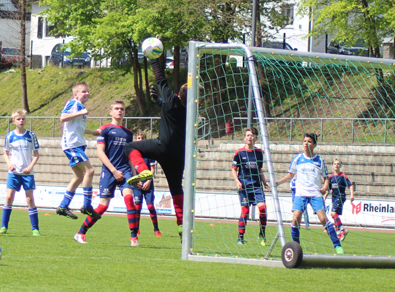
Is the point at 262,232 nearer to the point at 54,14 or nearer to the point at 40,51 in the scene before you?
the point at 54,14

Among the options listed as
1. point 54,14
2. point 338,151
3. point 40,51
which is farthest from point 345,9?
point 40,51

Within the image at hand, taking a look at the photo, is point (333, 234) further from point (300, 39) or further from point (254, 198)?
point (300, 39)

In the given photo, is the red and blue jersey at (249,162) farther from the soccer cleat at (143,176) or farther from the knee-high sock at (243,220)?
the soccer cleat at (143,176)

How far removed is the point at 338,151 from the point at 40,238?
12436 mm

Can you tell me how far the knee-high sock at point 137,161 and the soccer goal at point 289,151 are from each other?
57cm

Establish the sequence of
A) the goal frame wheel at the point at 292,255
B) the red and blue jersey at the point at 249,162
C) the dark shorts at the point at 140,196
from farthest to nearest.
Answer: the dark shorts at the point at 140,196
the red and blue jersey at the point at 249,162
the goal frame wheel at the point at 292,255

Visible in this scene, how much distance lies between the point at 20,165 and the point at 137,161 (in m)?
3.11

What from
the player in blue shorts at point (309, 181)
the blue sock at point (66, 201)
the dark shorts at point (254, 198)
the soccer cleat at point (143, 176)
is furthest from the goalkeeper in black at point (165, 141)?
the dark shorts at point (254, 198)

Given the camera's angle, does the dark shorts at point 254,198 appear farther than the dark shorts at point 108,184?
Yes

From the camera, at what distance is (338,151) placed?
18.4 metres

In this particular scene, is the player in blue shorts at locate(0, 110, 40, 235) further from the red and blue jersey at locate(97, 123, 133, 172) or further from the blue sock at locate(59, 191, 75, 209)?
the red and blue jersey at locate(97, 123, 133, 172)

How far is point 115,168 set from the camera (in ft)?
24.6

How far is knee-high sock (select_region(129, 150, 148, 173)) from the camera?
6642mm

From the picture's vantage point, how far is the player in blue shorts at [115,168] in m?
7.51
